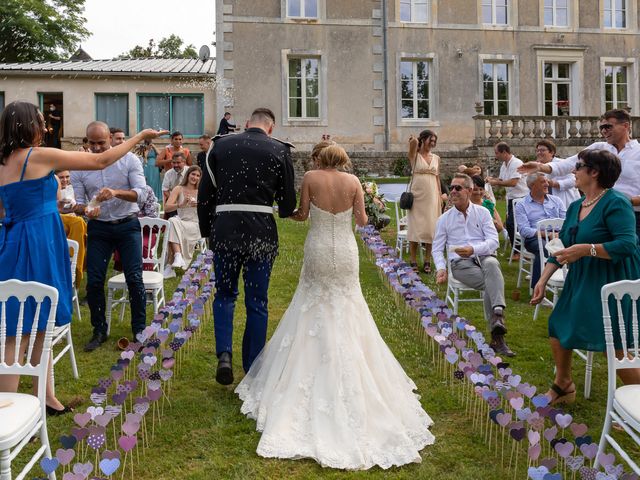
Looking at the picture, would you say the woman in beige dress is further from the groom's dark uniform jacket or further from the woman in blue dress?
the woman in blue dress

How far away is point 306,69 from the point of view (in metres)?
21.7

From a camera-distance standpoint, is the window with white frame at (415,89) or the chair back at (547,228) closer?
the chair back at (547,228)

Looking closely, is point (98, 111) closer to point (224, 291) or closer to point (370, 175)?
point (370, 175)

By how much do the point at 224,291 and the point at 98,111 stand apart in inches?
746

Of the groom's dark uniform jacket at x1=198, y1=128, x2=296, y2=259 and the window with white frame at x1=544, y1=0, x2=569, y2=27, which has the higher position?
the window with white frame at x1=544, y1=0, x2=569, y2=27

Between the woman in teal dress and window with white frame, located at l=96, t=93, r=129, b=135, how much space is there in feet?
65.2

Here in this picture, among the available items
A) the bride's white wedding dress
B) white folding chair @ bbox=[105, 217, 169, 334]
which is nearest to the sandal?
the bride's white wedding dress

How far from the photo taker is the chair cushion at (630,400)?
3.19 m

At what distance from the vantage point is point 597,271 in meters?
4.40

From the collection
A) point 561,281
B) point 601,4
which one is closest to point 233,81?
point 601,4

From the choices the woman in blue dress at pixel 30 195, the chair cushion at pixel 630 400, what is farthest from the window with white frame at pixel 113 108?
the chair cushion at pixel 630 400

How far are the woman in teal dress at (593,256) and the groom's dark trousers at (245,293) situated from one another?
6.71 feet

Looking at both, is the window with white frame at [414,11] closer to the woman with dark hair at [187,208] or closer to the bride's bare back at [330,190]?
the woman with dark hair at [187,208]

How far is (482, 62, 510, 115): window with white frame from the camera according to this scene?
23062mm
